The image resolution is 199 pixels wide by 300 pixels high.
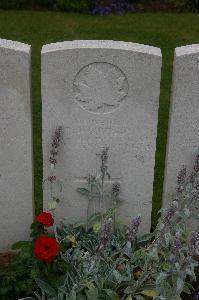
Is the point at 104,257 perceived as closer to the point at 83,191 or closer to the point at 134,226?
the point at 83,191

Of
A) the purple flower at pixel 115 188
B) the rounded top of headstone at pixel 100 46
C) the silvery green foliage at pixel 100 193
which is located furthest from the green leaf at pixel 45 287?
the rounded top of headstone at pixel 100 46

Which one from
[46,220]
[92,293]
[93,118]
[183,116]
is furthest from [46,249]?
[183,116]

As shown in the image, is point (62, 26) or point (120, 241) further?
point (62, 26)

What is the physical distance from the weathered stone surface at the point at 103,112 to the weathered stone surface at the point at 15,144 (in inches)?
4.9

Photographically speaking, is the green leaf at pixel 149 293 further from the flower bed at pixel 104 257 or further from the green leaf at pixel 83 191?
the green leaf at pixel 83 191

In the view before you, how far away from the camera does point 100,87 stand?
4211 mm

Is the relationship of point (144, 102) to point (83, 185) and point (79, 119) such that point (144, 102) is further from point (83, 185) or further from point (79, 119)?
point (83, 185)

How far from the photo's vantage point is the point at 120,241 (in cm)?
464

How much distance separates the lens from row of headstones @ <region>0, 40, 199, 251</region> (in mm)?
4129

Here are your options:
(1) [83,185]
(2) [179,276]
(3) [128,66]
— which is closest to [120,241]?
(1) [83,185]

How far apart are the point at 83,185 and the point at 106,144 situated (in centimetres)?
37

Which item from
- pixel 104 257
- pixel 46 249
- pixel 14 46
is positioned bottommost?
pixel 104 257

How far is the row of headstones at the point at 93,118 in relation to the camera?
4.13m

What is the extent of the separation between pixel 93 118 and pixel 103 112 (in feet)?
0.27
